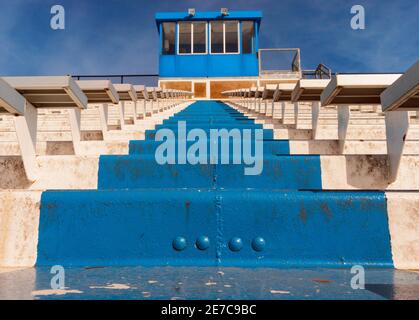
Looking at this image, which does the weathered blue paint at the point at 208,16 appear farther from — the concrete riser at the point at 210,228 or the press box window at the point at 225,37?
the concrete riser at the point at 210,228

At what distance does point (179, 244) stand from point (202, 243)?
10 centimetres

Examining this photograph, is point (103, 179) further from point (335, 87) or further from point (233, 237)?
point (335, 87)

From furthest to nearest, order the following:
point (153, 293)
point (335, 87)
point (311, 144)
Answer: point (311, 144) → point (335, 87) → point (153, 293)

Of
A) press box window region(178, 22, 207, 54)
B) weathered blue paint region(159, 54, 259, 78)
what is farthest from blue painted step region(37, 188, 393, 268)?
press box window region(178, 22, 207, 54)

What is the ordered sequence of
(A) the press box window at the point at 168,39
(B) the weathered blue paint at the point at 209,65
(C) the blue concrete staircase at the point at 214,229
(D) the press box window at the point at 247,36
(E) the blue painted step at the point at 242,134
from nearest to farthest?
1. (C) the blue concrete staircase at the point at 214,229
2. (E) the blue painted step at the point at 242,134
3. (B) the weathered blue paint at the point at 209,65
4. (D) the press box window at the point at 247,36
5. (A) the press box window at the point at 168,39

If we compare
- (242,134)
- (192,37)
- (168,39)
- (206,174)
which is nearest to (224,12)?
(192,37)

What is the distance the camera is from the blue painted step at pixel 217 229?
62.2 inches

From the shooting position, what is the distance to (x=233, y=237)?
5.32 ft

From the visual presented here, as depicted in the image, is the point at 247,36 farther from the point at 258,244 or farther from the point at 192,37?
the point at 258,244

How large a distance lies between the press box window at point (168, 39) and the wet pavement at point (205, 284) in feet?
70.8

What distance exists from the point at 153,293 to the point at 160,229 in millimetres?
497

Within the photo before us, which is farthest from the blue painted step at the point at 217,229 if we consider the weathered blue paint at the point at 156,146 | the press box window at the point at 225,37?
the press box window at the point at 225,37

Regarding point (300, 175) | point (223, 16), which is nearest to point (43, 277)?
point (300, 175)

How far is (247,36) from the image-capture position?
22.2 metres
